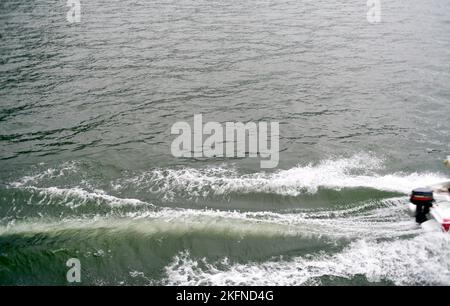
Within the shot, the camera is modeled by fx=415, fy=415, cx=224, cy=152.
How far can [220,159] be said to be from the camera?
17.8 metres

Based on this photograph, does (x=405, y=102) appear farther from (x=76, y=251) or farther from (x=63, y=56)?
(x=63, y=56)

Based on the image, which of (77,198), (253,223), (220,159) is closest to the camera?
(253,223)

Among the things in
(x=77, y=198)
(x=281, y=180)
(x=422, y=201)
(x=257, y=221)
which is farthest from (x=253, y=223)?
(x=77, y=198)

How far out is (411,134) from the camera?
19.7 meters

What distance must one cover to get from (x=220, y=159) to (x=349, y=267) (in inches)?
295

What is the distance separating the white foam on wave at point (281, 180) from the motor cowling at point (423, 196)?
2.34 metres

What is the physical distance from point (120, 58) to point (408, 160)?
1900 centimetres

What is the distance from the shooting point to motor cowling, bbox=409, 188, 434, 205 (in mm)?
12898

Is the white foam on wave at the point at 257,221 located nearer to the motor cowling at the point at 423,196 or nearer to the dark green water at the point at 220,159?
the dark green water at the point at 220,159

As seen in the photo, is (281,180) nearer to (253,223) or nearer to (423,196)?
(253,223)

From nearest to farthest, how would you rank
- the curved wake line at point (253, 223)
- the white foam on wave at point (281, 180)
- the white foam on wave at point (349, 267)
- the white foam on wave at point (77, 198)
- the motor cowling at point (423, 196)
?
1. the white foam on wave at point (349, 267)
2. the motor cowling at point (423, 196)
3. the curved wake line at point (253, 223)
4. the white foam on wave at point (77, 198)
5. the white foam on wave at point (281, 180)

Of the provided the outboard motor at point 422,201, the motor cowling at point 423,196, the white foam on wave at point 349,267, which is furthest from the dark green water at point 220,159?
the motor cowling at point 423,196

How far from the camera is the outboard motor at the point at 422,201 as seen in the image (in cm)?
1291

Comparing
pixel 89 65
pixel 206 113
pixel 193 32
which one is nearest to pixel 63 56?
pixel 89 65
